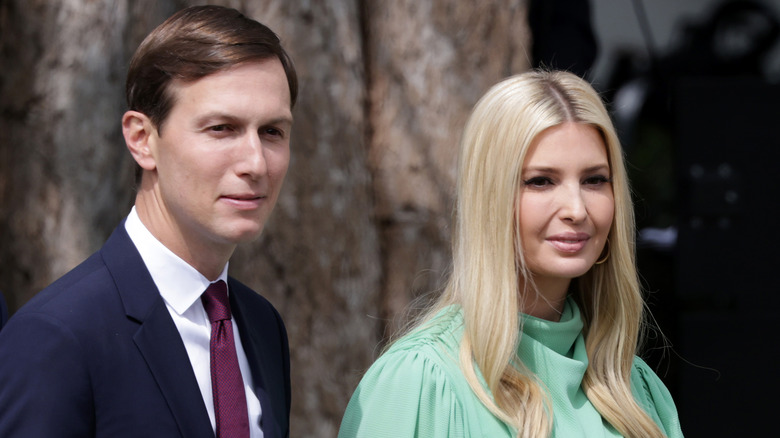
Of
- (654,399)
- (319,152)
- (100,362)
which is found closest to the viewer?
(100,362)

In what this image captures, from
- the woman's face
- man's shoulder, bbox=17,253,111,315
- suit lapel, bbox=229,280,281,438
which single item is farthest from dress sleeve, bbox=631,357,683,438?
man's shoulder, bbox=17,253,111,315

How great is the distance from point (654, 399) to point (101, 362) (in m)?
1.46

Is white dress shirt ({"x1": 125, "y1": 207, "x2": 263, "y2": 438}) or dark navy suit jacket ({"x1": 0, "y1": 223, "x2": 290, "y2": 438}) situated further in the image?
white dress shirt ({"x1": 125, "y1": 207, "x2": 263, "y2": 438})

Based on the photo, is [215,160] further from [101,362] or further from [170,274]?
[101,362]

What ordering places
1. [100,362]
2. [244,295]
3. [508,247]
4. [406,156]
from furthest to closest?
1. [406,156]
2. [244,295]
3. [508,247]
4. [100,362]

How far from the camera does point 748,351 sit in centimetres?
449

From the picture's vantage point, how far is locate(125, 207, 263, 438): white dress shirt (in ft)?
6.41

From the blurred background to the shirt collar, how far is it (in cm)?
109

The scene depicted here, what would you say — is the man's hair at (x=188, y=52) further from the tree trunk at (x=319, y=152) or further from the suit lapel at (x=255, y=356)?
the tree trunk at (x=319, y=152)

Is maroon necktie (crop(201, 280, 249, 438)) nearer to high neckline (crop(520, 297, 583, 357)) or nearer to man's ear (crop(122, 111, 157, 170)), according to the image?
man's ear (crop(122, 111, 157, 170))

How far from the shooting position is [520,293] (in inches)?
91.9

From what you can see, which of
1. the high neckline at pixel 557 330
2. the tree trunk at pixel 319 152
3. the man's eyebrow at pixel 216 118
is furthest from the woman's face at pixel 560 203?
the tree trunk at pixel 319 152

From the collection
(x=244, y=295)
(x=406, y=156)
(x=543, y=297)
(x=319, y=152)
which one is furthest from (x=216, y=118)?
(x=406, y=156)

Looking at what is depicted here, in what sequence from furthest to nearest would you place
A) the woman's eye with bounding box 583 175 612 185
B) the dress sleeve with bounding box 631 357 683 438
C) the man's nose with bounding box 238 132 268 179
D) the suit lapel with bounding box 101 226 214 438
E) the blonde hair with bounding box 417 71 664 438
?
the dress sleeve with bounding box 631 357 683 438
the woman's eye with bounding box 583 175 612 185
the blonde hair with bounding box 417 71 664 438
the man's nose with bounding box 238 132 268 179
the suit lapel with bounding box 101 226 214 438
